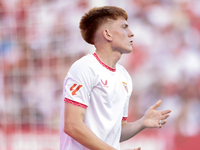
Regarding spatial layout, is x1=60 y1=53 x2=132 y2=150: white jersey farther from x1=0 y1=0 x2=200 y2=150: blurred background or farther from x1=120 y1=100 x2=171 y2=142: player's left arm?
x1=0 y1=0 x2=200 y2=150: blurred background

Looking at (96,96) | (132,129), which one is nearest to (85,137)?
(96,96)

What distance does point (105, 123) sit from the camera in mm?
1935

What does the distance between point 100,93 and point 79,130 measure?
10.8 inches

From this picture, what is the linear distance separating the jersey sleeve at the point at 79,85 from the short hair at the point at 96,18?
0.34 m

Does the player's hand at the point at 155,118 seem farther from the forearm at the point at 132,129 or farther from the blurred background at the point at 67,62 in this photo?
the blurred background at the point at 67,62

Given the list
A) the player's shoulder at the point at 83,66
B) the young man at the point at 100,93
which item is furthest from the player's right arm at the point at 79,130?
the player's shoulder at the point at 83,66

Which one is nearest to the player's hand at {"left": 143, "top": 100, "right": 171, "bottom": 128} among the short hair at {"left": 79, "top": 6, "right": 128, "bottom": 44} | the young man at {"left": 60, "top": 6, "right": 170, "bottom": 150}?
the young man at {"left": 60, "top": 6, "right": 170, "bottom": 150}

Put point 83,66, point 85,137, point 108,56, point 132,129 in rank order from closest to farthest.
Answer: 1. point 85,137
2. point 83,66
3. point 108,56
4. point 132,129

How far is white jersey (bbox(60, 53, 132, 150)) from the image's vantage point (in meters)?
1.82

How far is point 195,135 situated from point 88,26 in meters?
4.15

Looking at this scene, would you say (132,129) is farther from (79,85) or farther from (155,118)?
(79,85)

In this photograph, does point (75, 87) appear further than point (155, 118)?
No

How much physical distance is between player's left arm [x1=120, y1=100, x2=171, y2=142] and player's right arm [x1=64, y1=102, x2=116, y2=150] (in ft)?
1.46

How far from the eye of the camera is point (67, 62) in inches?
240
